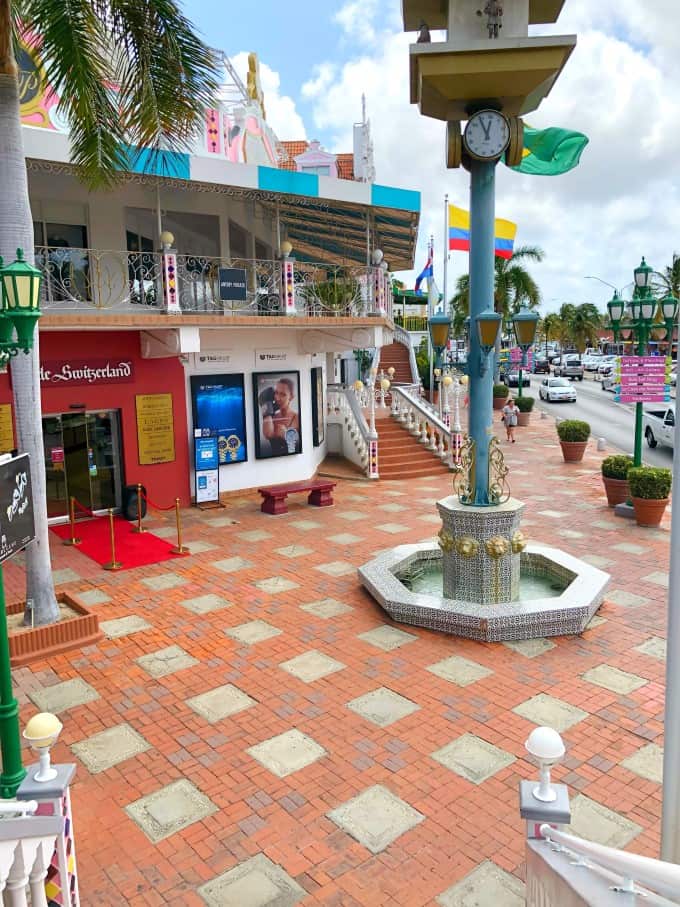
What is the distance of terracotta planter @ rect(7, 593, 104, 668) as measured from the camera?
8055 millimetres

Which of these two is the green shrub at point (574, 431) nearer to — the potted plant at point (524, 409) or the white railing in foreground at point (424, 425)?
the white railing in foreground at point (424, 425)

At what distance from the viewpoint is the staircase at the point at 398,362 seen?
37.1 metres

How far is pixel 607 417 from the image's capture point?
34.3 meters

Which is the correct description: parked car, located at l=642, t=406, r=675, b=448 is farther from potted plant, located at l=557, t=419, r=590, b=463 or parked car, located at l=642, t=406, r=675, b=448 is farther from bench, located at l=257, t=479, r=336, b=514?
bench, located at l=257, t=479, r=336, b=514

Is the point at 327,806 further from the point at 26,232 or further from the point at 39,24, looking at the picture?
the point at 39,24

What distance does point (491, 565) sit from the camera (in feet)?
28.8

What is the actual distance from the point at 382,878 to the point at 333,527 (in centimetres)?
919

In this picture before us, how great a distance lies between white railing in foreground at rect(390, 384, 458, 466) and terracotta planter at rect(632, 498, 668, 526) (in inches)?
272

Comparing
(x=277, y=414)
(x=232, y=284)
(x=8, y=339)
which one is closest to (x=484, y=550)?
(x=8, y=339)

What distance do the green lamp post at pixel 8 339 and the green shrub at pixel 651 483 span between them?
1129 cm

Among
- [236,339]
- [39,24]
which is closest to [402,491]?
[236,339]

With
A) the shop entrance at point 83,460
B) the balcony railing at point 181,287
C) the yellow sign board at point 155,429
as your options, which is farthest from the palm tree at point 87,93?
the yellow sign board at point 155,429

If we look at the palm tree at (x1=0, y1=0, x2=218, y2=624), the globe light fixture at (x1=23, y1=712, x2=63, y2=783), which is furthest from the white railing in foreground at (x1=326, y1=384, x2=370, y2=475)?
the globe light fixture at (x1=23, y1=712, x2=63, y2=783)

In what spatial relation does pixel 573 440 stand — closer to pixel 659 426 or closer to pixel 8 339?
pixel 659 426
